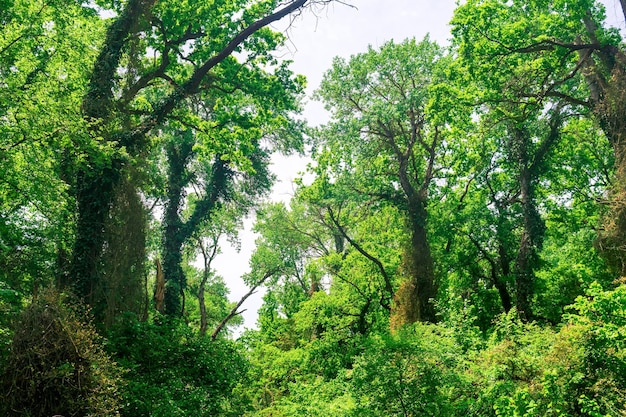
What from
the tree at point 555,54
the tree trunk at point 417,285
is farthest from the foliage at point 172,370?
the tree at point 555,54

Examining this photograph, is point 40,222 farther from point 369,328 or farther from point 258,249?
point 258,249

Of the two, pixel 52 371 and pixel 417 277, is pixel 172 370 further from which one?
pixel 417 277

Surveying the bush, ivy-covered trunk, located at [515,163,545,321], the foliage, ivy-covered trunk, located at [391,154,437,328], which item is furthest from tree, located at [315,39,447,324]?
the bush

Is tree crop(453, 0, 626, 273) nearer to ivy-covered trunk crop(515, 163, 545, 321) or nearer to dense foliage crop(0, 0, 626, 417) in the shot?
dense foliage crop(0, 0, 626, 417)

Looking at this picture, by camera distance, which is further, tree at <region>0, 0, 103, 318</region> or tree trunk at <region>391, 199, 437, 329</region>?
tree trunk at <region>391, 199, 437, 329</region>

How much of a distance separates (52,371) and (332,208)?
15.8m

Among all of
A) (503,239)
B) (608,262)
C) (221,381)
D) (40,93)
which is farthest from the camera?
(503,239)

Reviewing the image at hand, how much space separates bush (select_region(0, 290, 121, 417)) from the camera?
604cm

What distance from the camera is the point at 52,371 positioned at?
20.2ft

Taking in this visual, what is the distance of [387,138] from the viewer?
64.9ft

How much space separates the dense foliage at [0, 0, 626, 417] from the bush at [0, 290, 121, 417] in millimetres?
26

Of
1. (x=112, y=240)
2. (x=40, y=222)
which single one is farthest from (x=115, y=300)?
(x=40, y=222)

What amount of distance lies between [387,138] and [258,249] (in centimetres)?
1074

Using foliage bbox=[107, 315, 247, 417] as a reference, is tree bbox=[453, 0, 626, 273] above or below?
above
